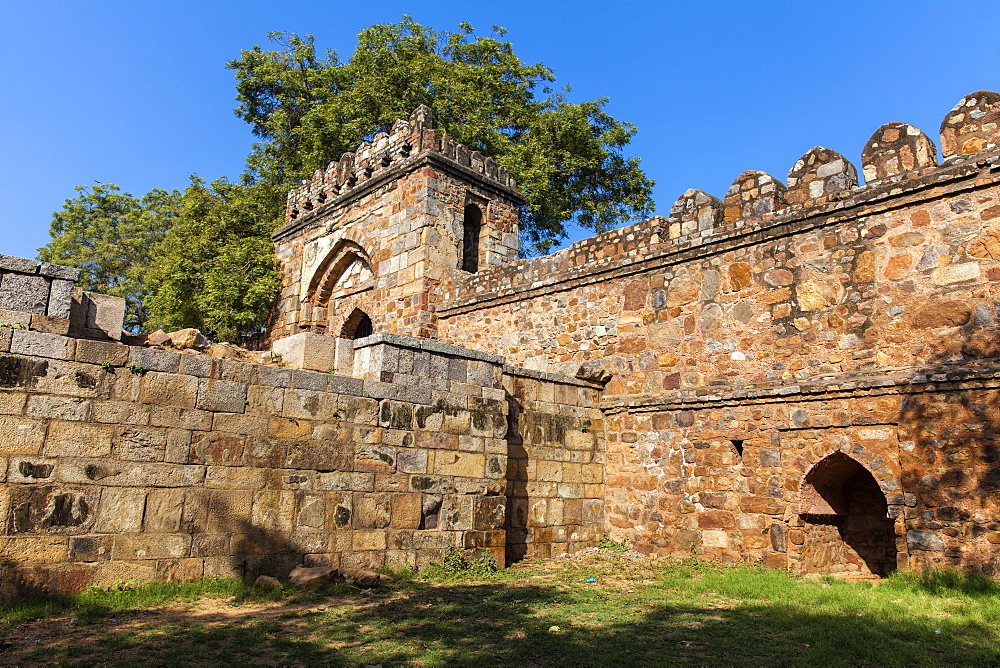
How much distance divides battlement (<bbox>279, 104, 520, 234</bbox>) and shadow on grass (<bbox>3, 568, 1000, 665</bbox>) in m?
8.59

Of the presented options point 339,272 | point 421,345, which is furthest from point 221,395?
point 339,272

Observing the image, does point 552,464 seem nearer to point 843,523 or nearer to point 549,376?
point 549,376

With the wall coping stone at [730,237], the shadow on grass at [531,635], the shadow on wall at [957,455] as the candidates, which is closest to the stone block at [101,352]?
the shadow on grass at [531,635]

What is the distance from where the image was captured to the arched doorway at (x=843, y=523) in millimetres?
7297

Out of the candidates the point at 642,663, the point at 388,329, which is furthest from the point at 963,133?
the point at 388,329

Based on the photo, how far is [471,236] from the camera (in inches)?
541

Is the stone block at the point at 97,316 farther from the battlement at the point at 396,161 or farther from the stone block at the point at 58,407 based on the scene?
the battlement at the point at 396,161

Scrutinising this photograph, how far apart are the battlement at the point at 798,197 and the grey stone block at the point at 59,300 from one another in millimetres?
6303

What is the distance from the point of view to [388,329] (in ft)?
42.0

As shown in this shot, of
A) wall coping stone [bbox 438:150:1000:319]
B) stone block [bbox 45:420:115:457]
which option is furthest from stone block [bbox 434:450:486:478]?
wall coping stone [bbox 438:150:1000:319]

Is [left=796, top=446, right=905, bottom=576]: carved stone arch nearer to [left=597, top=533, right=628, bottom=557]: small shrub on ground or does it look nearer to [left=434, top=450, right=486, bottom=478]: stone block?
[left=597, top=533, right=628, bottom=557]: small shrub on ground

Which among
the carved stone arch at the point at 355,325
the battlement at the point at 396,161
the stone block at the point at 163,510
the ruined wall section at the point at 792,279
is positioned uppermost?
the battlement at the point at 396,161

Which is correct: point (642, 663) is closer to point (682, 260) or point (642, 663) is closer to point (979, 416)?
point (979, 416)

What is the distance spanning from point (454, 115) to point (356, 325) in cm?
780
